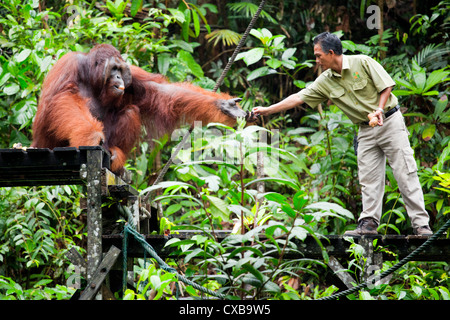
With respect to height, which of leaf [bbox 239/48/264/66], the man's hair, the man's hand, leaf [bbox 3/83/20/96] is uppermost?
leaf [bbox 239/48/264/66]

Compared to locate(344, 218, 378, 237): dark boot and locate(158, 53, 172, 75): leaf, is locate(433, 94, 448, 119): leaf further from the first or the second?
locate(158, 53, 172, 75): leaf

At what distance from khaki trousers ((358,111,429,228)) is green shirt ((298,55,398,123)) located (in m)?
0.11

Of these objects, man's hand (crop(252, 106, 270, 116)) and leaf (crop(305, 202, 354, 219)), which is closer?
leaf (crop(305, 202, 354, 219))

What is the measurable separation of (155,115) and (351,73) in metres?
1.64

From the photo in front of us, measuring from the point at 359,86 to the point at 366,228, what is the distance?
0.85 m

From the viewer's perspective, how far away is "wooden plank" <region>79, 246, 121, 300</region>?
8.47 ft

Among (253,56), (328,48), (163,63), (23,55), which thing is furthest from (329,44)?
(23,55)

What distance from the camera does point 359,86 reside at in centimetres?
343

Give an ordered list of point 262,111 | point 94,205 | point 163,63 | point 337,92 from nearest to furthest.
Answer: point 94,205 < point 337,92 < point 262,111 < point 163,63

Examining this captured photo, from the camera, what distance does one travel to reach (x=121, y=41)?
5.23m

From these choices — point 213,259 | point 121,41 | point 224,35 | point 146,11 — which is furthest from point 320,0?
point 213,259

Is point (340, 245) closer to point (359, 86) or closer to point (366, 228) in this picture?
point (366, 228)

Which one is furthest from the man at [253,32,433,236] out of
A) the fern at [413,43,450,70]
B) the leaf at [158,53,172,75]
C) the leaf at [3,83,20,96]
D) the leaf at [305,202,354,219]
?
the leaf at [3,83,20,96]
